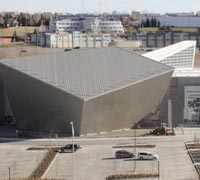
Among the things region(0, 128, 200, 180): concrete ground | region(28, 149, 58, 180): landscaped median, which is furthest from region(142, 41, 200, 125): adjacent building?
region(28, 149, 58, 180): landscaped median

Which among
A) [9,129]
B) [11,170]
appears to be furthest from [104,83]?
[11,170]

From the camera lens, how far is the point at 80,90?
2019 centimetres

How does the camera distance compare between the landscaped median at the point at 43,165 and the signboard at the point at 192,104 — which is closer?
the landscaped median at the point at 43,165

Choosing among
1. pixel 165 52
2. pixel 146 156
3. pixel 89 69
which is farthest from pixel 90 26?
pixel 146 156

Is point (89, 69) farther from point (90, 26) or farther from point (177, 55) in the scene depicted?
point (90, 26)

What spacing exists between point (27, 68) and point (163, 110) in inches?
223

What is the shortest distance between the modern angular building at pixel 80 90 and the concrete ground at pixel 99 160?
0.87m

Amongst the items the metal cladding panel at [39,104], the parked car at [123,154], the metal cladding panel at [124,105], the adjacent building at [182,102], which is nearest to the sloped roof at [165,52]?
the adjacent building at [182,102]

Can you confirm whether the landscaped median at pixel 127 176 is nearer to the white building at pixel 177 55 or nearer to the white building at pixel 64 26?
the white building at pixel 177 55

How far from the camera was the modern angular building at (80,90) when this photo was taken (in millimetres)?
20109

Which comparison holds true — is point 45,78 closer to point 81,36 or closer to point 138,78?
point 138,78

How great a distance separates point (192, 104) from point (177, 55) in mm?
6057

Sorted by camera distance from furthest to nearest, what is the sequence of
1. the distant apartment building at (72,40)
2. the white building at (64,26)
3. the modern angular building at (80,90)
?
1. the white building at (64,26)
2. the distant apartment building at (72,40)
3. the modern angular building at (80,90)

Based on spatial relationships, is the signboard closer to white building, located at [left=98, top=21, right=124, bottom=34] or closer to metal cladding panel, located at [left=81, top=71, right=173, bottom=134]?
metal cladding panel, located at [left=81, top=71, right=173, bottom=134]
